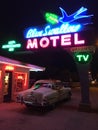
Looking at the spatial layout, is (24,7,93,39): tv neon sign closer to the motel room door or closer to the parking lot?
the motel room door

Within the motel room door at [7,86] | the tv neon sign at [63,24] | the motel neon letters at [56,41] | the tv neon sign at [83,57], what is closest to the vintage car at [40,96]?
the tv neon sign at [83,57]

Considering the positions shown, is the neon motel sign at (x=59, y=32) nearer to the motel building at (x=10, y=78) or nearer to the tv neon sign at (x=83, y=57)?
the tv neon sign at (x=83, y=57)

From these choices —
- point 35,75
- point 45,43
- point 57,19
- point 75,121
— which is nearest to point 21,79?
point 45,43

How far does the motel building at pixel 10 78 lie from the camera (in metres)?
15.1

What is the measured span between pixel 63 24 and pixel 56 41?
4.99ft

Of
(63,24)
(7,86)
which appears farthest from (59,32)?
(7,86)

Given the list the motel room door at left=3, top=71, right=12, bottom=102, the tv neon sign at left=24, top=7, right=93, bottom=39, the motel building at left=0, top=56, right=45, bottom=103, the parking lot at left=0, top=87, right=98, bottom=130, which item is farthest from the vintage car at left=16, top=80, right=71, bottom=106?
the tv neon sign at left=24, top=7, right=93, bottom=39

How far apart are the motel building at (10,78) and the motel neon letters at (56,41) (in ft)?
6.45

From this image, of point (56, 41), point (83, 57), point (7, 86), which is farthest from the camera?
point (7, 86)

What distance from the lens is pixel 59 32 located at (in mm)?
16500

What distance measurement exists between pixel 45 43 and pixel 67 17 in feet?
8.42

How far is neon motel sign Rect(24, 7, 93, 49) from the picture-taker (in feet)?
50.8

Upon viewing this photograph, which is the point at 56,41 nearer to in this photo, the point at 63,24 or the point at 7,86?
the point at 63,24

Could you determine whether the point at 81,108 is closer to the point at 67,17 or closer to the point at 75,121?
the point at 75,121
